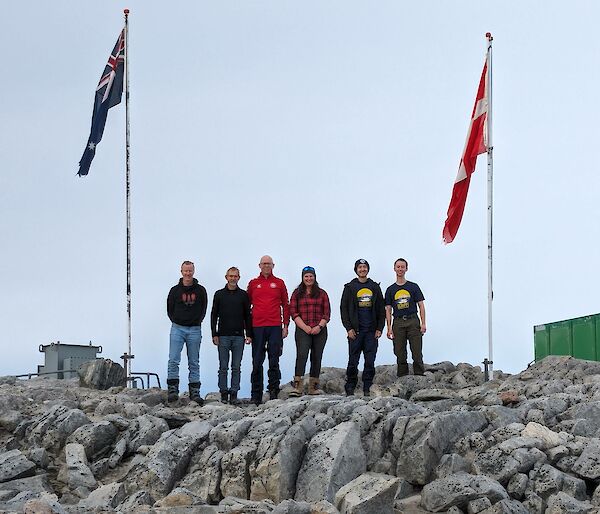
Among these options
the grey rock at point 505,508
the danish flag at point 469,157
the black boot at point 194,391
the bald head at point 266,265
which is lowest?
the grey rock at point 505,508

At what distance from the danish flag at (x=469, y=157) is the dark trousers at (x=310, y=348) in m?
6.39

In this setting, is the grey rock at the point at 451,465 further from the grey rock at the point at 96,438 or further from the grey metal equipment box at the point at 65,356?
the grey metal equipment box at the point at 65,356

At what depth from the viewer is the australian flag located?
75.4ft

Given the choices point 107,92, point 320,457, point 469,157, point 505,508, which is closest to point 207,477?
point 320,457

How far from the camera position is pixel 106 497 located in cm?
1184

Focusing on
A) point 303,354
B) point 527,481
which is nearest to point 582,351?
point 303,354

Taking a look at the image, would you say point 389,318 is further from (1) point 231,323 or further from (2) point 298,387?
(1) point 231,323

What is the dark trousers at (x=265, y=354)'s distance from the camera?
1599cm

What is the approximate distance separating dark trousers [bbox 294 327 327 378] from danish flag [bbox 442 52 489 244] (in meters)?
6.39

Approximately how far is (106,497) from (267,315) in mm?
5011

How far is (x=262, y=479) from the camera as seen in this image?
11352 millimetres

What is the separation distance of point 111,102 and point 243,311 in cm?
929

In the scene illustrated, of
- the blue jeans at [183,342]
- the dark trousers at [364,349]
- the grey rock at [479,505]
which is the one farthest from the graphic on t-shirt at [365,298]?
the grey rock at [479,505]

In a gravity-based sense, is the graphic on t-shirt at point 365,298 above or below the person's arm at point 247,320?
above
